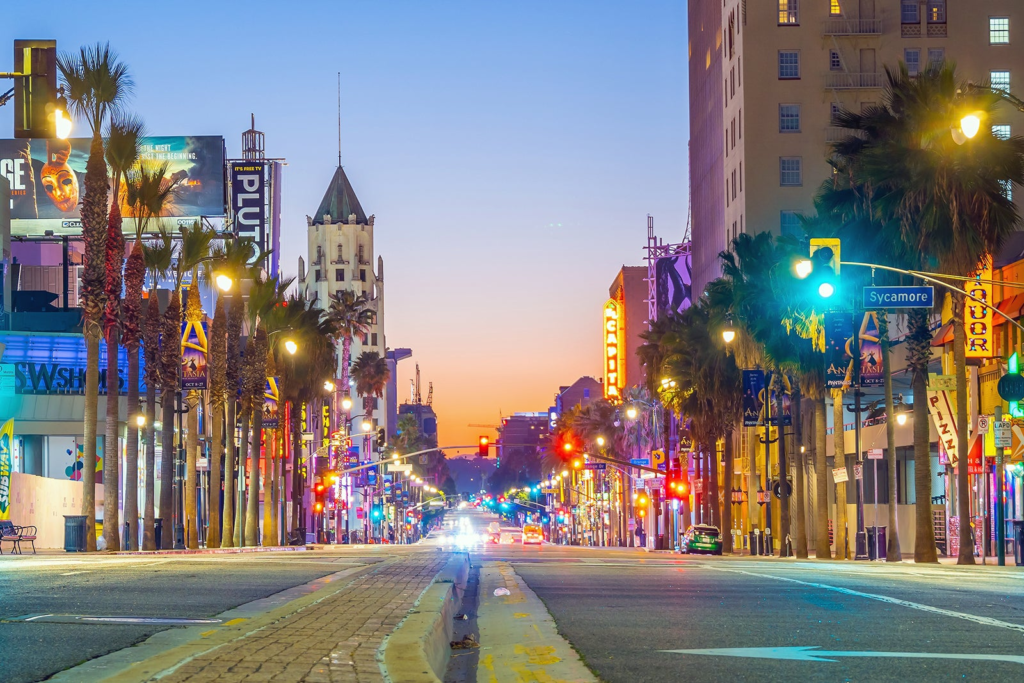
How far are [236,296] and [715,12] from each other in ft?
177

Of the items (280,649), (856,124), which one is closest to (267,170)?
(856,124)

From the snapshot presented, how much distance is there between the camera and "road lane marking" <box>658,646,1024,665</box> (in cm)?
964

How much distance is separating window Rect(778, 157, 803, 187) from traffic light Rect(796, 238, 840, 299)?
64489 mm

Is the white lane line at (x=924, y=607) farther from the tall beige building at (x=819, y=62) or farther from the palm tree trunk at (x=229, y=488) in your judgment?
the tall beige building at (x=819, y=62)

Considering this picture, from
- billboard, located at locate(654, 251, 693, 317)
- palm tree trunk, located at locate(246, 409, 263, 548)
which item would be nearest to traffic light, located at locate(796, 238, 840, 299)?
palm tree trunk, located at locate(246, 409, 263, 548)

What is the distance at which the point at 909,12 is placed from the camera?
311 feet

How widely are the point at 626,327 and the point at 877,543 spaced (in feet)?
384

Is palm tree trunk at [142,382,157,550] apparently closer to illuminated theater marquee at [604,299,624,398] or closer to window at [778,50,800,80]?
window at [778,50,800,80]

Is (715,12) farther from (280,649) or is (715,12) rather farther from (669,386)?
(280,649)

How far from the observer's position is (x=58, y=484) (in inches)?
2517

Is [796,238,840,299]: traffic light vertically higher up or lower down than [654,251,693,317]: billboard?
lower down

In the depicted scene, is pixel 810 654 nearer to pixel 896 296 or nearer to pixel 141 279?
pixel 896 296

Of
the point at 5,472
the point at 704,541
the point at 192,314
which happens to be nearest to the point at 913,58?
the point at 704,541

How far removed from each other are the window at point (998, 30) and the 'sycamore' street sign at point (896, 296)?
69.0 meters
